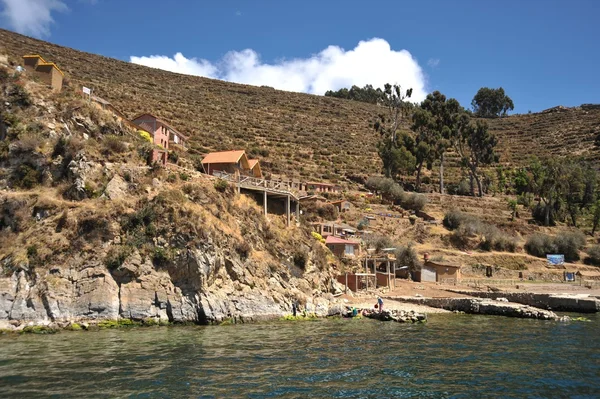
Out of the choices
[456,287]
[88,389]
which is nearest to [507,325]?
[456,287]

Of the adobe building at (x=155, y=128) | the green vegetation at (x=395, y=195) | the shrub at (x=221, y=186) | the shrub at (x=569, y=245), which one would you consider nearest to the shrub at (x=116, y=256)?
the shrub at (x=221, y=186)

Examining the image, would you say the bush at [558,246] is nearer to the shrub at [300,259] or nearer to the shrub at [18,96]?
the shrub at [300,259]

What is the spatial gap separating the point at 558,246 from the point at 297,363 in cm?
5212

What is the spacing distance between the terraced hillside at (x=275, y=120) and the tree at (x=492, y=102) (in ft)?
90.0

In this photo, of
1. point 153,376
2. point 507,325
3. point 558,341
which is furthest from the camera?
point 507,325

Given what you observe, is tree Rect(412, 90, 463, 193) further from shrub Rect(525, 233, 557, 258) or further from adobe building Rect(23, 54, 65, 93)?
adobe building Rect(23, 54, 65, 93)

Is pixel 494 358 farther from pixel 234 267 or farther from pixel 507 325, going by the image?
pixel 234 267


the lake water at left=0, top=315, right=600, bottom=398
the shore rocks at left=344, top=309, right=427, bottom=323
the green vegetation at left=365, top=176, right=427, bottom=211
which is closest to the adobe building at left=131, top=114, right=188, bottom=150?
the shore rocks at left=344, top=309, right=427, bottom=323

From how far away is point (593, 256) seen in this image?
5762 centimetres

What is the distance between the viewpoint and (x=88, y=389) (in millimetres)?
14117

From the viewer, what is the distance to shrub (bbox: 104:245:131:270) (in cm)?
2641

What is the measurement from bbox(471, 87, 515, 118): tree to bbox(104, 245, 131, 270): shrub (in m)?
152

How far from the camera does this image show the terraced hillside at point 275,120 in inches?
3095

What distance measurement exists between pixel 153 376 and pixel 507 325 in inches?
938
